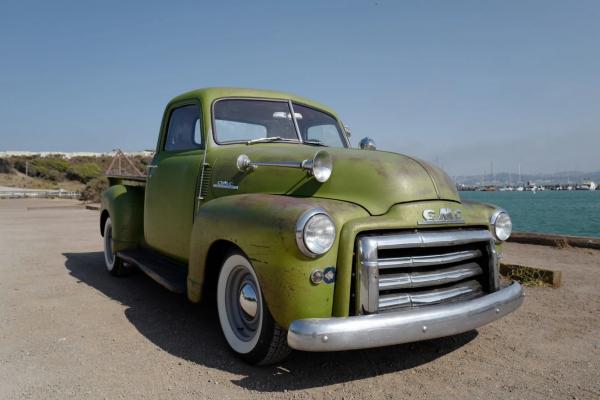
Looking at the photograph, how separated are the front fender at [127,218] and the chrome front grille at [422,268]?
339 cm

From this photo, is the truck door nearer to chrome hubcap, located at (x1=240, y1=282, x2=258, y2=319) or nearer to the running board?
the running board

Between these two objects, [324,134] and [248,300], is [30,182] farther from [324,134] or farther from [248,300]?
[248,300]

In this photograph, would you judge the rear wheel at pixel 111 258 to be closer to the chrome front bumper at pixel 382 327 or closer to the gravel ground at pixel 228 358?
the gravel ground at pixel 228 358

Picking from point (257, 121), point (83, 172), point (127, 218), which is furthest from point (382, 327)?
point (83, 172)

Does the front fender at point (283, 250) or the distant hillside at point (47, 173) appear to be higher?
the distant hillside at point (47, 173)

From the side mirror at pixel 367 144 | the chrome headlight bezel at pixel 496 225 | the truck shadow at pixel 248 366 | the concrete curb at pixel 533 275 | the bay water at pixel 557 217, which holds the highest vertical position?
the side mirror at pixel 367 144

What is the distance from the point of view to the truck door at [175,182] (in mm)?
4128

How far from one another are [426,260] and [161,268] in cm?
248

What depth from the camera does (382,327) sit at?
8.14 ft

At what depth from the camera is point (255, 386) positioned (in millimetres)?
2748

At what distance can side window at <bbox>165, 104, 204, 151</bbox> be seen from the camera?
4332 mm

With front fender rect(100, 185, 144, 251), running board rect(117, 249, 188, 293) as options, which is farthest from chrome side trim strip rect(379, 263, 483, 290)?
front fender rect(100, 185, 144, 251)

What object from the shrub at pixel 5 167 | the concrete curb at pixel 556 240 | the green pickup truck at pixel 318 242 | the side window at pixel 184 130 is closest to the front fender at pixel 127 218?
the side window at pixel 184 130

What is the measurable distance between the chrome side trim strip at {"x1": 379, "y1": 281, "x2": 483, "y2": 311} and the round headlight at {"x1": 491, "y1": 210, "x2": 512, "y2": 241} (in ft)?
1.68
